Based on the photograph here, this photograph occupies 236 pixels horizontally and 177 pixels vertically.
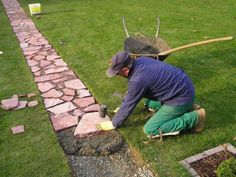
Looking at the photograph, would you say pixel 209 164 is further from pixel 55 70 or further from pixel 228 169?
pixel 55 70

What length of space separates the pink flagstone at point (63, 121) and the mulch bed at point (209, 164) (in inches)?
85.1

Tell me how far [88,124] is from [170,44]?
4.39 m

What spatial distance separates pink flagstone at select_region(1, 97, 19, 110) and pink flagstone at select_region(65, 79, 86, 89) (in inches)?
43.7

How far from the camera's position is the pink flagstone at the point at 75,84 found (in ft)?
23.4

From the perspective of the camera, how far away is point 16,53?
9141 mm

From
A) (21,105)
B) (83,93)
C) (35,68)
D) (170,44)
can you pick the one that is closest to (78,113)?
(83,93)

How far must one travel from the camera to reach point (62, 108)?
21.0ft

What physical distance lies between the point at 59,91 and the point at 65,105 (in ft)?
1.99

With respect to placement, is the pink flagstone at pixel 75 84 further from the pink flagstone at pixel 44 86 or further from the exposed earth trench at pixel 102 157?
the exposed earth trench at pixel 102 157

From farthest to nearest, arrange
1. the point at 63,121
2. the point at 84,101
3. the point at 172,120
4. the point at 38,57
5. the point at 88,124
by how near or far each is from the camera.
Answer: the point at 38,57, the point at 84,101, the point at 63,121, the point at 88,124, the point at 172,120

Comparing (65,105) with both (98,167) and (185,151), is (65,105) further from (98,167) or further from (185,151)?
(185,151)

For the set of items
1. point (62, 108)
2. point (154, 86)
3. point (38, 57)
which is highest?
point (154, 86)

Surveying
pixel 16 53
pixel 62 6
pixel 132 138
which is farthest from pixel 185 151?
pixel 62 6

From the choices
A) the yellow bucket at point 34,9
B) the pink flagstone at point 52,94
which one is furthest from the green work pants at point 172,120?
the yellow bucket at point 34,9
